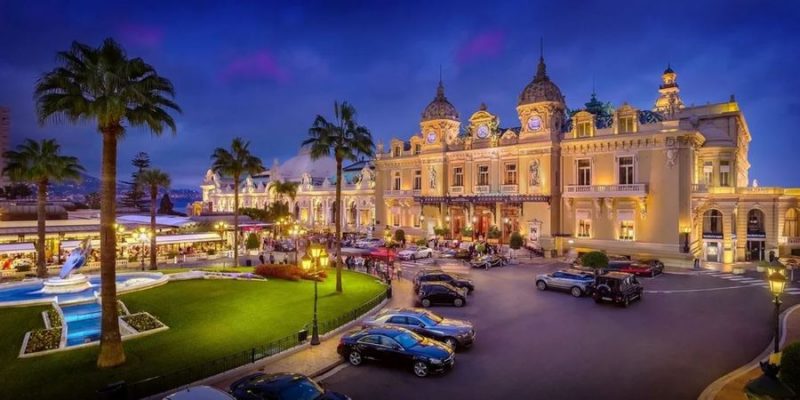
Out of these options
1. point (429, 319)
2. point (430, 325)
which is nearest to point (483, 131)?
point (429, 319)

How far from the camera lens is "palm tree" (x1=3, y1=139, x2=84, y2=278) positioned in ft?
101

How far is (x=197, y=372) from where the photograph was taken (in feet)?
45.8

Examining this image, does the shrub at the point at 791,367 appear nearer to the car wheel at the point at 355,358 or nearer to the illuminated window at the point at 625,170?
the car wheel at the point at 355,358

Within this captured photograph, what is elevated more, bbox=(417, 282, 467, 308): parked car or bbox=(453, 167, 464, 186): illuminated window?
bbox=(453, 167, 464, 186): illuminated window

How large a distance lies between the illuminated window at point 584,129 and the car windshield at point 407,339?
1457 inches

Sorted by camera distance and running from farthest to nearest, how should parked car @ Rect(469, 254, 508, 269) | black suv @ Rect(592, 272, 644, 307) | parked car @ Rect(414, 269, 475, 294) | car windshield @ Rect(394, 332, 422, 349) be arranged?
parked car @ Rect(469, 254, 508, 269), parked car @ Rect(414, 269, 475, 294), black suv @ Rect(592, 272, 644, 307), car windshield @ Rect(394, 332, 422, 349)

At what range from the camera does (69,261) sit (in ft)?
80.3

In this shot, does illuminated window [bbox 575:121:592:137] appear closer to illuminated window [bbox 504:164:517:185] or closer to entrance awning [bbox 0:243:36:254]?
illuminated window [bbox 504:164:517:185]

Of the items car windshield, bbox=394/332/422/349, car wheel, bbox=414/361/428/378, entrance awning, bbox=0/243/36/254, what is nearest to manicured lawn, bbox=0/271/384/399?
car windshield, bbox=394/332/422/349

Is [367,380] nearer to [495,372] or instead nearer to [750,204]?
[495,372]

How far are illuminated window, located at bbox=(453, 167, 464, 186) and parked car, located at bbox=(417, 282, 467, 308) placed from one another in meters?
32.1

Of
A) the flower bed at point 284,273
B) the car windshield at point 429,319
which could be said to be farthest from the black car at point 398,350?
the flower bed at point 284,273

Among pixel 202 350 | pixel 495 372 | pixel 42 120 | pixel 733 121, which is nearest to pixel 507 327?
pixel 495 372

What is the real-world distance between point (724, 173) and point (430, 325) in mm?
42008
